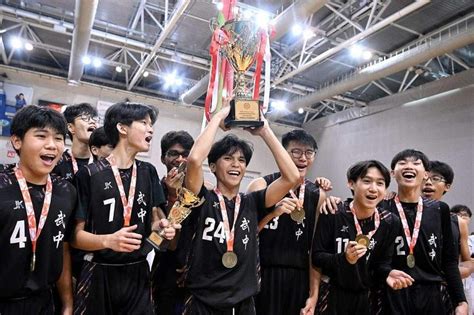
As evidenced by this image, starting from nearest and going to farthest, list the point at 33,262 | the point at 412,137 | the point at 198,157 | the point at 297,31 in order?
the point at 33,262 < the point at 198,157 < the point at 297,31 < the point at 412,137

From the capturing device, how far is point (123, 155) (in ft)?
7.29

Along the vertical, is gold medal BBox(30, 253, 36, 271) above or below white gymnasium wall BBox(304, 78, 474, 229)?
below

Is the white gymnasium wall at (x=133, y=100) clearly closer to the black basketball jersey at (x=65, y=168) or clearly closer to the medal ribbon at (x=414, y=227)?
the black basketball jersey at (x=65, y=168)

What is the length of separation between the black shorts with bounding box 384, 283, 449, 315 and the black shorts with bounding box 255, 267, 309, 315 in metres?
0.57

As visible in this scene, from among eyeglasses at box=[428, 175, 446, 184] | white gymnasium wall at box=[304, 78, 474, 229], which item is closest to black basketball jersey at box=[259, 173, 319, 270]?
eyeglasses at box=[428, 175, 446, 184]

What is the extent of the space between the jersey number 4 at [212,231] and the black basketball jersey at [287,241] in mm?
577

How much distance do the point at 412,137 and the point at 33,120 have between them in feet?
30.7

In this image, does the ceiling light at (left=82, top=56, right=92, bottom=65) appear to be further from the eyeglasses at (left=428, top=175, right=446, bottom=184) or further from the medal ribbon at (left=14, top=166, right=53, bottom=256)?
the eyeglasses at (left=428, top=175, right=446, bottom=184)

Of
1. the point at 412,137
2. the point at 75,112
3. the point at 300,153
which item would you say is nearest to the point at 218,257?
the point at 300,153

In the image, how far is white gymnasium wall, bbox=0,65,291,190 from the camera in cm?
991

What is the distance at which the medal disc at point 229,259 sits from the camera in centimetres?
216

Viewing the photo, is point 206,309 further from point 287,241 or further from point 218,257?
point 287,241


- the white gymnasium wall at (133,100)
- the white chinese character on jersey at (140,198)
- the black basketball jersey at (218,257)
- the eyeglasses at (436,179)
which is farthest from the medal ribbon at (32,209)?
the white gymnasium wall at (133,100)

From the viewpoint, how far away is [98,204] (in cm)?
203
